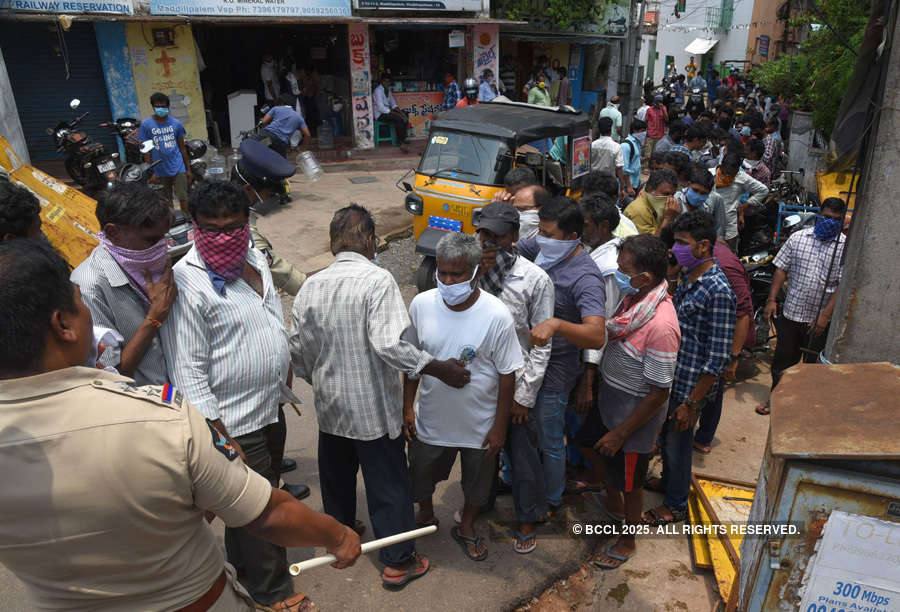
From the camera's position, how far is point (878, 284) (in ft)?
9.01

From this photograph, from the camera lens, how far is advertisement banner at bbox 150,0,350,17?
11000mm

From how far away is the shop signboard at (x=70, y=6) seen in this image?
987 cm

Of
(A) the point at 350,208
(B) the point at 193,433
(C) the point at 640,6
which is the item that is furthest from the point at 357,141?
(B) the point at 193,433

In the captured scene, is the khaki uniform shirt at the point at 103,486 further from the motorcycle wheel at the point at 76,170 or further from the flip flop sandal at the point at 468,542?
the motorcycle wheel at the point at 76,170

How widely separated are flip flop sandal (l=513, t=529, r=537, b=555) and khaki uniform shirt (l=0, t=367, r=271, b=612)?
6.73ft

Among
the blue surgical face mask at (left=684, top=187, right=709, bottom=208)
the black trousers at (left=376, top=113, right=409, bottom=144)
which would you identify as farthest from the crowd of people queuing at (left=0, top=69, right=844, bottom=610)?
the black trousers at (left=376, top=113, right=409, bottom=144)

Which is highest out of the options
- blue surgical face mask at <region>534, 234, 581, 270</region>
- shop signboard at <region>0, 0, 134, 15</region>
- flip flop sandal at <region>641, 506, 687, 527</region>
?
shop signboard at <region>0, 0, 134, 15</region>

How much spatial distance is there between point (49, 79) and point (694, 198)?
11285 mm

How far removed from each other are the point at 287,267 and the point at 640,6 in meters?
18.8

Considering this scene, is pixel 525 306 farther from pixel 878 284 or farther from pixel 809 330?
pixel 809 330

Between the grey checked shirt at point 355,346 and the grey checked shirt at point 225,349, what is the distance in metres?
0.17

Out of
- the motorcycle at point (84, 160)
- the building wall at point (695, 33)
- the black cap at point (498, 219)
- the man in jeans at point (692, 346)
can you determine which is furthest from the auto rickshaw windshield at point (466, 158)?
the building wall at point (695, 33)

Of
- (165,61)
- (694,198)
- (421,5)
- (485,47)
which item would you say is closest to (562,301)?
(694,198)

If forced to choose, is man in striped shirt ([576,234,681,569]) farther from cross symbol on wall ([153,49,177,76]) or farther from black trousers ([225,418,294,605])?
cross symbol on wall ([153,49,177,76])
